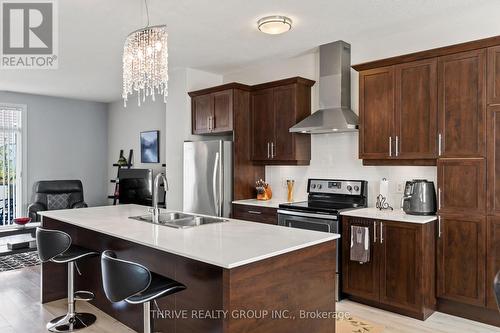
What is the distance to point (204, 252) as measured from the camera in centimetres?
197

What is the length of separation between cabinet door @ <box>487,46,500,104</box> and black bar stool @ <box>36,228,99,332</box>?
139 inches

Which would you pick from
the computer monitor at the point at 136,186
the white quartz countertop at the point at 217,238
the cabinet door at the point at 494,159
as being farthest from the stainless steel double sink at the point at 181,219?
the computer monitor at the point at 136,186

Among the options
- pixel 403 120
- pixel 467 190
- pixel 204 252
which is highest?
pixel 403 120

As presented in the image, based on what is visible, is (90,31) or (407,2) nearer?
(407,2)

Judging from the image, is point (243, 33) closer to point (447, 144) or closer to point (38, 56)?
point (447, 144)

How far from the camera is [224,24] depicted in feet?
12.1

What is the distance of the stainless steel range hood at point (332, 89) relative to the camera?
415 centimetres

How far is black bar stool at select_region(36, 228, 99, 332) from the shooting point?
286cm

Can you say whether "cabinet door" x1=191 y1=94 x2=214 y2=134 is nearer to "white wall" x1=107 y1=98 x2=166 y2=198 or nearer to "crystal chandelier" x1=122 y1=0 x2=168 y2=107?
"white wall" x1=107 y1=98 x2=166 y2=198

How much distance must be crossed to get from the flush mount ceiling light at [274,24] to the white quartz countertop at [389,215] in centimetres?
192

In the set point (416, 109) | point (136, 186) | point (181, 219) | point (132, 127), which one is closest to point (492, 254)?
point (416, 109)

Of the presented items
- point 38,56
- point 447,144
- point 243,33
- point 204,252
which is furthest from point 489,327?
point 38,56

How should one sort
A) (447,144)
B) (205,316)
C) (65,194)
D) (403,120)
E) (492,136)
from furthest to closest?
1. (65,194)
2. (403,120)
3. (447,144)
4. (492,136)
5. (205,316)

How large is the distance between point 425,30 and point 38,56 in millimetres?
4593
